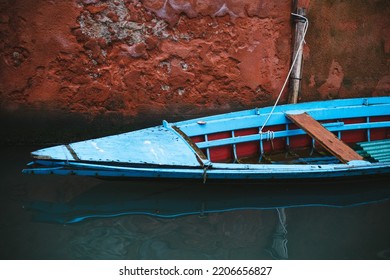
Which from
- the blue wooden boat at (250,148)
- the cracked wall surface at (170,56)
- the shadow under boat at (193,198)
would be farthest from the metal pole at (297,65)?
the shadow under boat at (193,198)

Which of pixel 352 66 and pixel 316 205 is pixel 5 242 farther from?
pixel 352 66

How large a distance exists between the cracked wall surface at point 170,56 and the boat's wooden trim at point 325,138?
2.96 feet

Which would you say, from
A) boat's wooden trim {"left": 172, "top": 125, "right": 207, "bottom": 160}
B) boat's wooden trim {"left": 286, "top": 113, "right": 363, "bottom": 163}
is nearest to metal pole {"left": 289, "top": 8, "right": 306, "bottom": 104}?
boat's wooden trim {"left": 286, "top": 113, "right": 363, "bottom": 163}

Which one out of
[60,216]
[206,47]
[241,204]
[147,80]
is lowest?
[60,216]

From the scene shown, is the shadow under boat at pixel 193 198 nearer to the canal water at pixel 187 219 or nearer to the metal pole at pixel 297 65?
the canal water at pixel 187 219

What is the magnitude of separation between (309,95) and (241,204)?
7.55 feet

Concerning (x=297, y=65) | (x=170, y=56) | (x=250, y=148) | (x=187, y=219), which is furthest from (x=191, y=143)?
(x=297, y=65)

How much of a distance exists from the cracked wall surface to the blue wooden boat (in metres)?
0.68

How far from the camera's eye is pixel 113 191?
4.94m

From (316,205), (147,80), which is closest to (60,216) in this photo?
(147,80)

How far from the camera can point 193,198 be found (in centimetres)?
490

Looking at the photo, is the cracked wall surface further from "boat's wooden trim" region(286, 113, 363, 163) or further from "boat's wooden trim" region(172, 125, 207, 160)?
"boat's wooden trim" region(172, 125, 207, 160)

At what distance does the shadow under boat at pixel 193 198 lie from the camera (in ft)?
15.0

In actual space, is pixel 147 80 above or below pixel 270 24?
below
